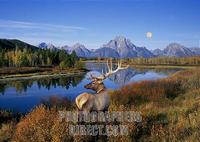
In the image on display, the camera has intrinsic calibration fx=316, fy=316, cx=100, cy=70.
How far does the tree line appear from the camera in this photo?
107 metres

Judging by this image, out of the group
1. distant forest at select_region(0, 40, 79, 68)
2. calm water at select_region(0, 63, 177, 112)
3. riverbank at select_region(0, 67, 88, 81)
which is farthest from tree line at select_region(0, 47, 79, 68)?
calm water at select_region(0, 63, 177, 112)

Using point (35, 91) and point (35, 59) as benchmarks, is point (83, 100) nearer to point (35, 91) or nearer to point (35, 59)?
point (35, 91)

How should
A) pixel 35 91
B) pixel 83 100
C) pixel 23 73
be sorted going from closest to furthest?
1. pixel 83 100
2. pixel 35 91
3. pixel 23 73

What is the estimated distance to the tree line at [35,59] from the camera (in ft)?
350

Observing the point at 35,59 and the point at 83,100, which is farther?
the point at 35,59

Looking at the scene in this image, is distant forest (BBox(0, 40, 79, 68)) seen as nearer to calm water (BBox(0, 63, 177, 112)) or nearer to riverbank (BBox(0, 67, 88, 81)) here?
riverbank (BBox(0, 67, 88, 81))

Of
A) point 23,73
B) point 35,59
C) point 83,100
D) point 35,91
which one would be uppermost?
point 35,59

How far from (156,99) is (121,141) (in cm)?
1162

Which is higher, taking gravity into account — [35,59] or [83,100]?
[35,59]

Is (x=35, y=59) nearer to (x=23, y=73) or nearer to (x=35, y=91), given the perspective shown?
(x=23, y=73)

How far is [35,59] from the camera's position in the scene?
116 metres

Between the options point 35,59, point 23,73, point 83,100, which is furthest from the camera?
point 35,59

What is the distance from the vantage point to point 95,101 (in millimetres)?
11328

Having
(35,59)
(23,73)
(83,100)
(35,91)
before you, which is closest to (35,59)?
(35,59)
